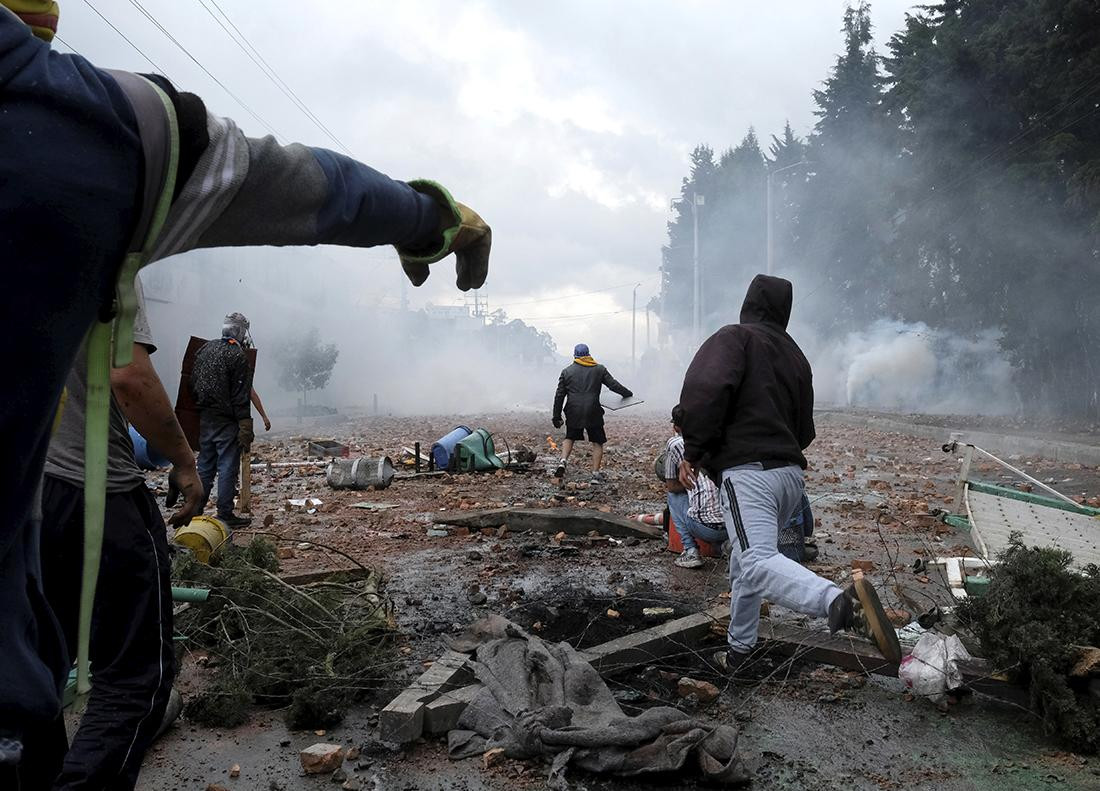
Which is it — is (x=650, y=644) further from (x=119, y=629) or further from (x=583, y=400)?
(x=583, y=400)

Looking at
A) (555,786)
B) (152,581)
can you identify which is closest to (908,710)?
(555,786)

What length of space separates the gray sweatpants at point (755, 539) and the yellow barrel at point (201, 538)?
3.15 m

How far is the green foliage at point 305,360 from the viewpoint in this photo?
111 feet

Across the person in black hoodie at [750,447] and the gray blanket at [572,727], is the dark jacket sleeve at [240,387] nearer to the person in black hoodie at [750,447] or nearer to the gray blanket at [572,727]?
the gray blanket at [572,727]

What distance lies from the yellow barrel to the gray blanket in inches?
88.0

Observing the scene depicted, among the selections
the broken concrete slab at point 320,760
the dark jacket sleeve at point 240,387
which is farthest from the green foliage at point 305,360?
the broken concrete slab at point 320,760

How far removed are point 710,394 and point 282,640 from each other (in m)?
2.35

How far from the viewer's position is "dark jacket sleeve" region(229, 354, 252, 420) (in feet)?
23.1

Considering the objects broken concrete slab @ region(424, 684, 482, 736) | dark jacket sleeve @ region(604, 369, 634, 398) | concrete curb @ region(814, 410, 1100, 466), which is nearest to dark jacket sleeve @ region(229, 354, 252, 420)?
broken concrete slab @ region(424, 684, 482, 736)

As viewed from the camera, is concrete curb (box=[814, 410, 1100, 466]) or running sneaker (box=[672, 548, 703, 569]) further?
concrete curb (box=[814, 410, 1100, 466])

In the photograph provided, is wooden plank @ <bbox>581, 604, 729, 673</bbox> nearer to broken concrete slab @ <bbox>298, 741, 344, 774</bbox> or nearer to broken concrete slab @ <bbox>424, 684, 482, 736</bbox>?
broken concrete slab @ <bbox>424, 684, 482, 736</bbox>

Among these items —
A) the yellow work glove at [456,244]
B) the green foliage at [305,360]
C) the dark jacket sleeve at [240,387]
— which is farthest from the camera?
the green foliage at [305,360]

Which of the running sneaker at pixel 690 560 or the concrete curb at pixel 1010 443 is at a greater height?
the concrete curb at pixel 1010 443

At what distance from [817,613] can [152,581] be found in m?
2.56
